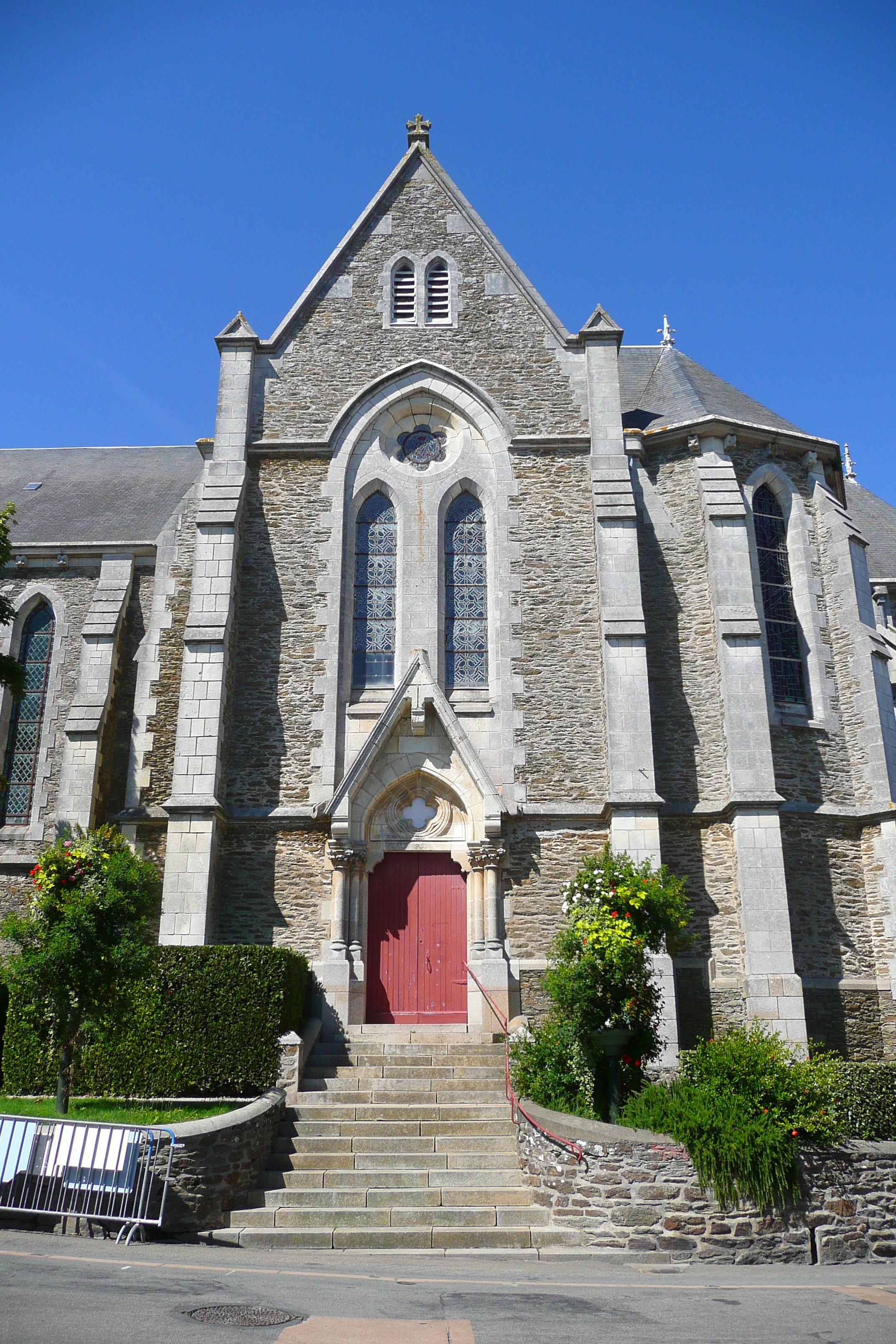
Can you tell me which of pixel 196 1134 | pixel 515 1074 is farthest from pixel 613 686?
pixel 196 1134

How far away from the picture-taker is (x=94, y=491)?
2164cm

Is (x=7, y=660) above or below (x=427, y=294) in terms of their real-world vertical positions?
below

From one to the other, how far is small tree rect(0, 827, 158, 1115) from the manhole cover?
4.75 metres

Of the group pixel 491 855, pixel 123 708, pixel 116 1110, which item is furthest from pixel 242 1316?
pixel 123 708

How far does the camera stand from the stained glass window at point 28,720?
17062 mm

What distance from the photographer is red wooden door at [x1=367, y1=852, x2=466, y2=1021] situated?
1399 cm

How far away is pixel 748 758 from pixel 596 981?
5.05m

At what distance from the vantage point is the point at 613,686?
14.3 m

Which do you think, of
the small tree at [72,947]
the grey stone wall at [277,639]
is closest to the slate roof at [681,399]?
the grey stone wall at [277,639]

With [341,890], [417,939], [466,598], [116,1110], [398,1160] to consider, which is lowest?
[398,1160]

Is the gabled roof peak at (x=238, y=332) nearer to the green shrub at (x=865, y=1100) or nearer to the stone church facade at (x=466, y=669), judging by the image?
the stone church facade at (x=466, y=669)

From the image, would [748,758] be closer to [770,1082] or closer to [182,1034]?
[770,1082]

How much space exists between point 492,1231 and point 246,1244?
84.8 inches

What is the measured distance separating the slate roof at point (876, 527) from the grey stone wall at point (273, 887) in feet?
40.7
